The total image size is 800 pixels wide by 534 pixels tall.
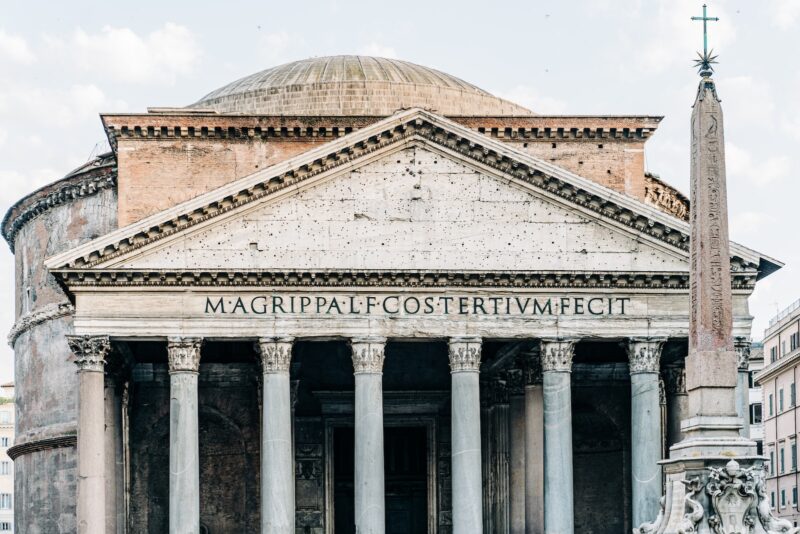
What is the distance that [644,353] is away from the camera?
3488 cm

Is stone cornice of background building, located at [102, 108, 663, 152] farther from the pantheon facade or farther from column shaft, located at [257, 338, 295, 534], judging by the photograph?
column shaft, located at [257, 338, 295, 534]

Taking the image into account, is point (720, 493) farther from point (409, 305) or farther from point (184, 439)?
point (184, 439)

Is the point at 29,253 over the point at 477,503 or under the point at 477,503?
over

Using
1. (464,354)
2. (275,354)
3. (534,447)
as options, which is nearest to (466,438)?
(464,354)

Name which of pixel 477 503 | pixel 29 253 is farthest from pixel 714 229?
pixel 29 253

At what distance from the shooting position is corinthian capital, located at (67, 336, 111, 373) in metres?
33.6

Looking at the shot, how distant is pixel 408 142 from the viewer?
35.1 m

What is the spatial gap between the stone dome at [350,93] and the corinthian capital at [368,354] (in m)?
11.5

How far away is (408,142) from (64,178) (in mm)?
15322

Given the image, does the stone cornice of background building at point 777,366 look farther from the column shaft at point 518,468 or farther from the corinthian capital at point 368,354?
the corinthian capital at point 368,354

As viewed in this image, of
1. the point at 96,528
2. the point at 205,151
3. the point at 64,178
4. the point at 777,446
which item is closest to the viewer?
the point at 96,528

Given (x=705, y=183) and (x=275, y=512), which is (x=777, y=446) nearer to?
(x=275, y=512)

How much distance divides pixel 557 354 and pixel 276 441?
606cm

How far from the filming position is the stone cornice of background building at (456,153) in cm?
3412
